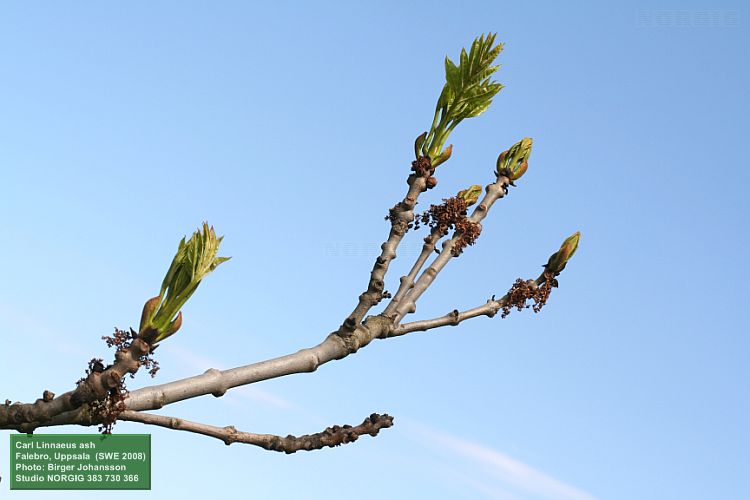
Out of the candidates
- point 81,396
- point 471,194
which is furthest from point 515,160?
point 81,396

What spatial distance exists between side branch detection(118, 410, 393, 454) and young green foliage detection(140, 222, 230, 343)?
0.68m

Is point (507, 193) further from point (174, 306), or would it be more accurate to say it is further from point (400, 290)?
point (174, 306)

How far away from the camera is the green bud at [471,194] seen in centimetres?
715

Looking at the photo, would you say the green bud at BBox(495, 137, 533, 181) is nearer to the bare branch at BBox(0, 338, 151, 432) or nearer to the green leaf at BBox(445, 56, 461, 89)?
→ the green leaf at BBox(445, 56, 461, 89)

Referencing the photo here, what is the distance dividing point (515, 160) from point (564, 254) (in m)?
0.89

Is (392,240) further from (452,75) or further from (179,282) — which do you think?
(179,282)

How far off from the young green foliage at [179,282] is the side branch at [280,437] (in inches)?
26.9

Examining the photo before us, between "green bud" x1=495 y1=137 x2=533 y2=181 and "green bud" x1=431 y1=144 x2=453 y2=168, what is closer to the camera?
"green bud" x1=431 y1=144 x2=453 y2=168

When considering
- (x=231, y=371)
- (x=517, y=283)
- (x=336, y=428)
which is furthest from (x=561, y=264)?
(x=231, y=371)

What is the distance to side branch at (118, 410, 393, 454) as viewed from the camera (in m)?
5.60

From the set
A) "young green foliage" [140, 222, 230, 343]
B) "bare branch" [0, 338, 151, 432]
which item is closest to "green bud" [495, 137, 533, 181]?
"young green foliage" [140, 222, 230, 343]

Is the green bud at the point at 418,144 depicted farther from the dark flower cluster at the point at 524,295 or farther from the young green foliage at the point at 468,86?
the dark flower cluster at the point at 524,295

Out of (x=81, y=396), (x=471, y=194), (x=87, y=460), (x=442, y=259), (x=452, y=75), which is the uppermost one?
(x=452, y=75)

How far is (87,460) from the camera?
5.89m
